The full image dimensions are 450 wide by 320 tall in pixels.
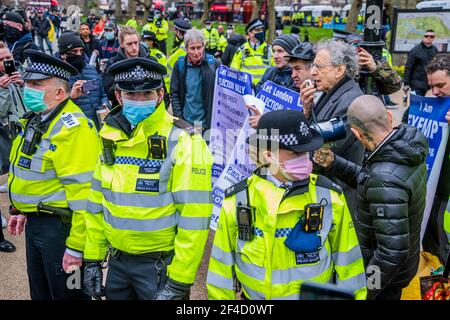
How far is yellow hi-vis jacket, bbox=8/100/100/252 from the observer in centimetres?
324

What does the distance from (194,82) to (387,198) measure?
387 centimetres

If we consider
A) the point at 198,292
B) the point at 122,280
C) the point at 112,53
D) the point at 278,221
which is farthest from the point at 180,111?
the point at 112,53

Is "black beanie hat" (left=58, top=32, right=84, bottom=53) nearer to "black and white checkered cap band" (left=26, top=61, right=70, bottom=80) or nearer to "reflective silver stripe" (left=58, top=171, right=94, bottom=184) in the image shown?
"black and white checkered cap band" (left=26, top=61, right=70, bottom=80)

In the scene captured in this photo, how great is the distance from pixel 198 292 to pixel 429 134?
2.59 metres

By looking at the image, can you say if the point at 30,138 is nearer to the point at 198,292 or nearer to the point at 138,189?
the point at 138,189

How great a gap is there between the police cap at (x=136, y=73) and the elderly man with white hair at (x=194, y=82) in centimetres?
324

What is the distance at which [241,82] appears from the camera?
4.71 meters

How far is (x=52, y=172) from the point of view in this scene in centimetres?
330

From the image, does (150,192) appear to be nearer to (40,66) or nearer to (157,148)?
(157,148)

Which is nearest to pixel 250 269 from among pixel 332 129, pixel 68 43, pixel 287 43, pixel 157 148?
pixel 157 148

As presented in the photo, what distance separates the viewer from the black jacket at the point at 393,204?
2.71m

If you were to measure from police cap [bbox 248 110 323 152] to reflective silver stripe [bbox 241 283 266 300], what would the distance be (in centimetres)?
76

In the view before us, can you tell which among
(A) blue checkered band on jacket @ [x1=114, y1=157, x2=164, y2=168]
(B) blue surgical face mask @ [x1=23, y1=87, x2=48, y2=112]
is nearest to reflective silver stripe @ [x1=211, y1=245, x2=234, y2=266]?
(A) blue checkered band on jacket @ [x1=114, y1=157, x2=164, y2=168]

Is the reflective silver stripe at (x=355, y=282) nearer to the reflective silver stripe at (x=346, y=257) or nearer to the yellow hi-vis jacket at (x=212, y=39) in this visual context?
the reflective silver stripe at (x=346, y=257)
